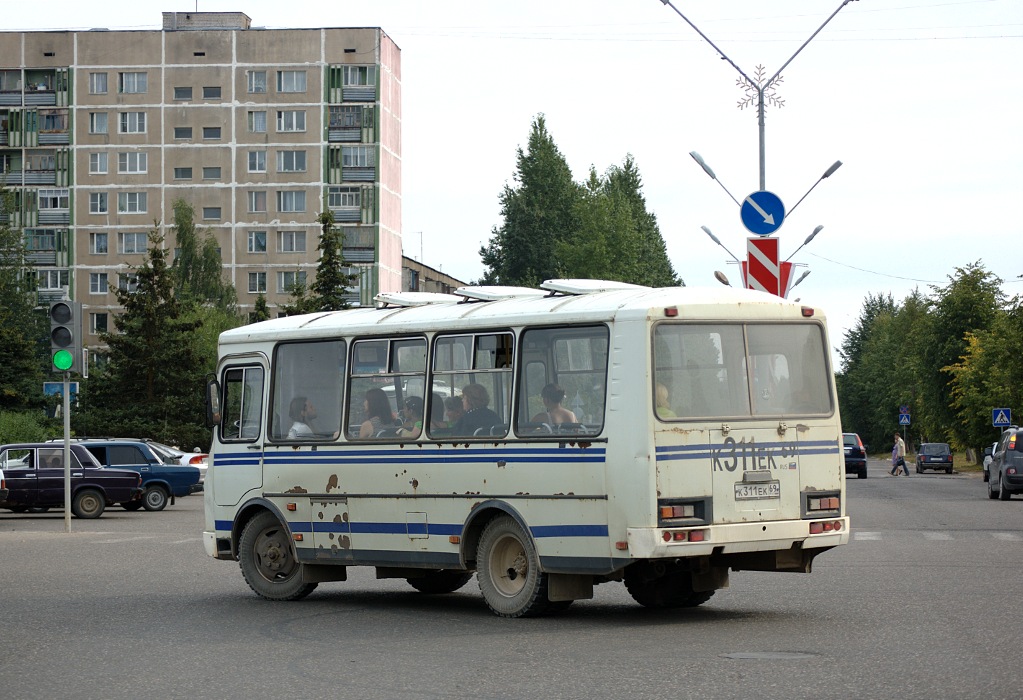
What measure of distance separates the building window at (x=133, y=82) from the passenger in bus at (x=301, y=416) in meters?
92.6

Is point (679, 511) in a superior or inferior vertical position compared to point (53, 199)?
inferior

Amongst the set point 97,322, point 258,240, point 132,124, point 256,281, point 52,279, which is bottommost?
point 97,322

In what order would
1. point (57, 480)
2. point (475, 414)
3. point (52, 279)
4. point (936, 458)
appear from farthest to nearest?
point (52, 279) < point (936, 458) < point (57, 480) < point (475, 414)

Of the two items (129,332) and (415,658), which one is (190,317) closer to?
(129,332)

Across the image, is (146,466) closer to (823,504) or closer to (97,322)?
(823,504)

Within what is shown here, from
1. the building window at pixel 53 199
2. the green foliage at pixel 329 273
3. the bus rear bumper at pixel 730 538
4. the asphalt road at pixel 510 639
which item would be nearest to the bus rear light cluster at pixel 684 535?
the bus rear bumper at pixel 730 538

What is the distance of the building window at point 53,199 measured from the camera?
10525cm

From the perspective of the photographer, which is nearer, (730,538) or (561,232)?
(730,538)

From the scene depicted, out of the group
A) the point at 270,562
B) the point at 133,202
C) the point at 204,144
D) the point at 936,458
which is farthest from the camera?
the point at 133,202

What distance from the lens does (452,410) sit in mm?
13453

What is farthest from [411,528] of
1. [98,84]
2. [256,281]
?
[98,84]

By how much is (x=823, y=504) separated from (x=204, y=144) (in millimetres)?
95083

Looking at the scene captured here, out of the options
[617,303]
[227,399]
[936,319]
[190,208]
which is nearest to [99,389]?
[190,208]

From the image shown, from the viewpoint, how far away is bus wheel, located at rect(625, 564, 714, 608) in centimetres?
1335
